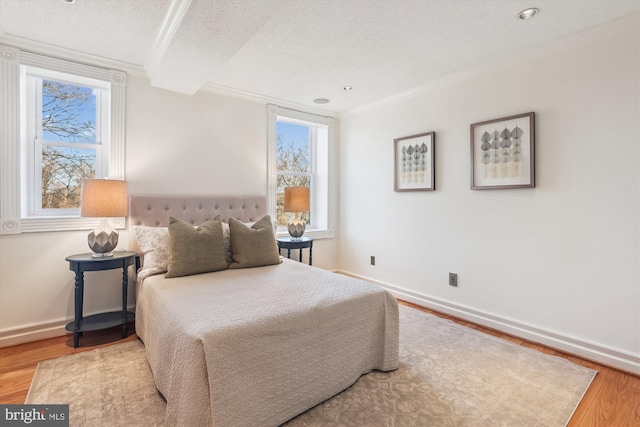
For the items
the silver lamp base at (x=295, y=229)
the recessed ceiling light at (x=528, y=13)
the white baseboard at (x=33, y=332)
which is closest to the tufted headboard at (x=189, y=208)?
the silver lamp base at (x=295, y=229)

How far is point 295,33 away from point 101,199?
1.98 m

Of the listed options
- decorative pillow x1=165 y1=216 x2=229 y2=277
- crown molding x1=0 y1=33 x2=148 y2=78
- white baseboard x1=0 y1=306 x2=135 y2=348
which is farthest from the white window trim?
decorative pillow x1=165 y1=216 x2=229 y2=277

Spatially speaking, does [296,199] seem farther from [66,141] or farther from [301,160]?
[66,141]

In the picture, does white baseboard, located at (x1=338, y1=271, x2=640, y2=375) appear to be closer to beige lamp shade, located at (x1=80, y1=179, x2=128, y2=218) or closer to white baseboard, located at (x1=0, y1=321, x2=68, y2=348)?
beige lamp shade, located at (x1=80, y1=179, x2=128, y2=218)

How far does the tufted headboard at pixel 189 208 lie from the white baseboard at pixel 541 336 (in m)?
2.08

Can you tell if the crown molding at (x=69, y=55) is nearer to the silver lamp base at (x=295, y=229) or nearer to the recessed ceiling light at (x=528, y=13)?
the silver lamp base at (x=295, y=229)

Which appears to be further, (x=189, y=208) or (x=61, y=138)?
(x=189, y=208)

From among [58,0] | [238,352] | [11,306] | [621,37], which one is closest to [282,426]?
[238,352]

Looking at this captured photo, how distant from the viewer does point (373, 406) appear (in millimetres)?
1717

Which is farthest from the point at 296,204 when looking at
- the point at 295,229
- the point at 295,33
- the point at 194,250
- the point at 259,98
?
the point at 295,33

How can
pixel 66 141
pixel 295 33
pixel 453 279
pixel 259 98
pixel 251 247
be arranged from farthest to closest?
pixel 259 98 → pixel 453 279 → pixel 66 141 → pixel 251 247 → pixel 295 33

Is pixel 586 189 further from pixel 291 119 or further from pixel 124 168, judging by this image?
Answer: pixel 124 168

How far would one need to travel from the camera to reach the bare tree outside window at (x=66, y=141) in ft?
8.91

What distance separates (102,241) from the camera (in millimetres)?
2502
